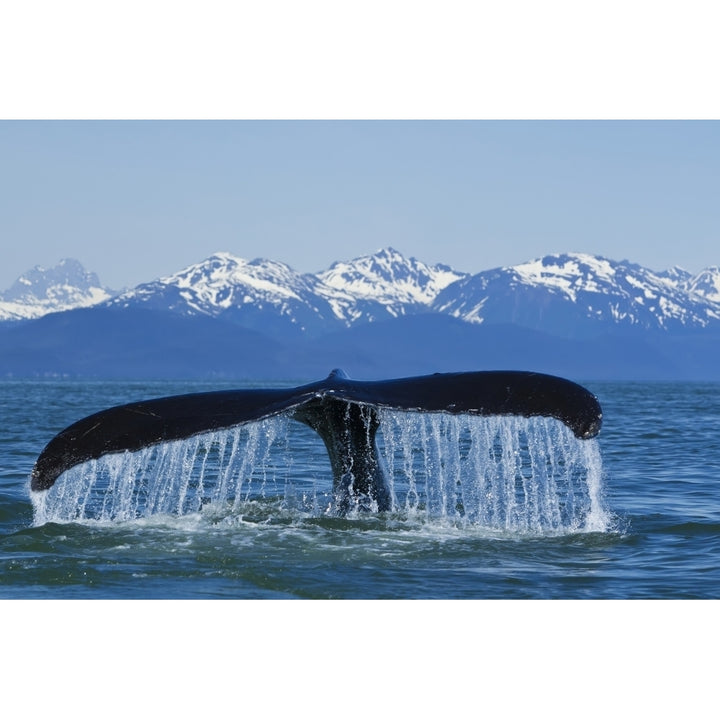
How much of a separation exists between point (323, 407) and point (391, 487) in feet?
4.32

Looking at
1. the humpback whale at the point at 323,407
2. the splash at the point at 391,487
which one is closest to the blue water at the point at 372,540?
the splash at the point at 391,487

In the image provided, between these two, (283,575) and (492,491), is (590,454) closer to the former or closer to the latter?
(283,575)

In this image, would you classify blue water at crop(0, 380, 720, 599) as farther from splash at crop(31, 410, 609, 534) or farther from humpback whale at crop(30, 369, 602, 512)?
humpback whale at crop(30, 369, 602, 512)

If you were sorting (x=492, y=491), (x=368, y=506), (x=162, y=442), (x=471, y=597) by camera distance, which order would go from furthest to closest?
(x=492, y=491), (x=368, y=506), (x=162, y=442), (x=471, y=597)

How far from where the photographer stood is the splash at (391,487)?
326 inches

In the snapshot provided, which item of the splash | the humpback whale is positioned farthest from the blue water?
the humpback whale

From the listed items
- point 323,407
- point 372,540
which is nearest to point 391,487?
point 372,540

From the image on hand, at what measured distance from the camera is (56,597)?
23.6 ft

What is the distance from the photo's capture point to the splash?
827 centimetres

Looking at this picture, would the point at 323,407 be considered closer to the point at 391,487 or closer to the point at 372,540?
the point at 372,540

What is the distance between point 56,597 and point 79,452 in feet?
2.91

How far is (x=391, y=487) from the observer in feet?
31.1

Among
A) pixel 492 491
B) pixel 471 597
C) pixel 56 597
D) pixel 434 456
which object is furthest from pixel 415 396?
pixel 434 456

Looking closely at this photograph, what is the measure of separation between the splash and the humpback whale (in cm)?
9
